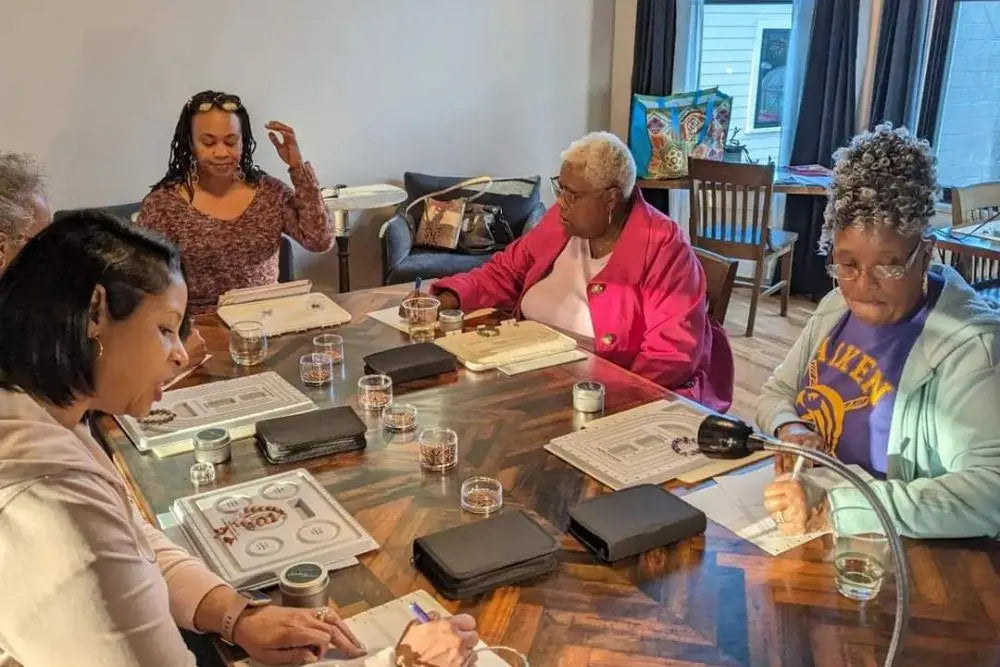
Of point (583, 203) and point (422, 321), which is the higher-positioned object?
point (583, 203)

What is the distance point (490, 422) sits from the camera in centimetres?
194

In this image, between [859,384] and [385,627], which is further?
[859,384]

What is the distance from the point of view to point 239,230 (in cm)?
294

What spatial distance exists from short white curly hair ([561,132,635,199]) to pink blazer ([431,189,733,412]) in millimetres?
91

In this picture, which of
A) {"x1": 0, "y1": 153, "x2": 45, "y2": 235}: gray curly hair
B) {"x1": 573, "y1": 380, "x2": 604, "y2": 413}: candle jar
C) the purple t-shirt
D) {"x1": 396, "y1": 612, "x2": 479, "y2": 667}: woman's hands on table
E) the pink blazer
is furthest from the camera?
the pink blazer

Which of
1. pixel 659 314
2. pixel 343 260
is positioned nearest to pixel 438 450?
pixel 659 314

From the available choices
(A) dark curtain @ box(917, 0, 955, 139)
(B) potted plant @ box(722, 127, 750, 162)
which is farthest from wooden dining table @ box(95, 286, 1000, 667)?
(A) dark curtain @ box(917, 0, 955, 139)

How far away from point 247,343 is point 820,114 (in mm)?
4223

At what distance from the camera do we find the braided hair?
9.47 ft

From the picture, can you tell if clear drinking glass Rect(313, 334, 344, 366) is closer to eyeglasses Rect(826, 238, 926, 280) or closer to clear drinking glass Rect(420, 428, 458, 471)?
clear drinking glass Rect(420, 428, 458, 471)

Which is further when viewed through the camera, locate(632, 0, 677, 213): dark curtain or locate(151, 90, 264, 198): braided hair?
locate(632, 0, 677, 213): dark curtain

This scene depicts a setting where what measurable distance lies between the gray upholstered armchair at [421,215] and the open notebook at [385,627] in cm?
320

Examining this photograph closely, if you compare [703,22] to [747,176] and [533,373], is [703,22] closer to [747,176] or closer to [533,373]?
[747,176]

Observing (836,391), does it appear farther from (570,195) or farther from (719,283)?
(570,195)
